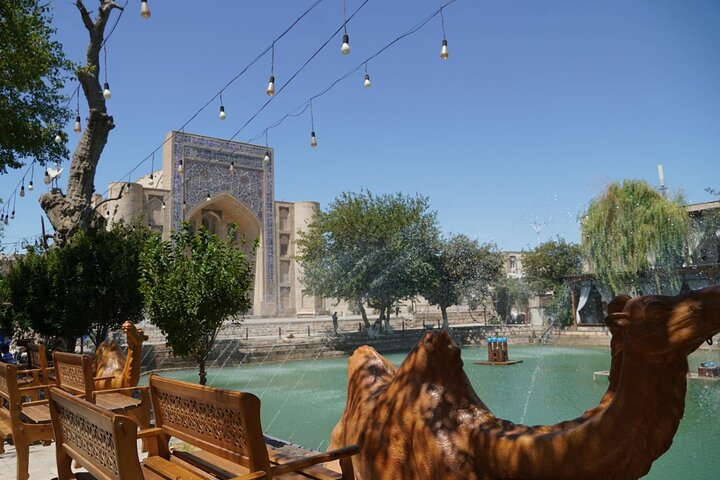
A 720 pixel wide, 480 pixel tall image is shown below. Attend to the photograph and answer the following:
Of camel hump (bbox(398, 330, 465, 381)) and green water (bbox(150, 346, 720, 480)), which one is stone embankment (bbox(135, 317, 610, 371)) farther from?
camel hump (bbox(398, 330, 465, 381))

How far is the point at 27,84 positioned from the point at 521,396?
9.70 meters

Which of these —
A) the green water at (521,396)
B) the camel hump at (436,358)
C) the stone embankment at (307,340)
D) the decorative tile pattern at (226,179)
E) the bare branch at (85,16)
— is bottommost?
the green water at (521,396)

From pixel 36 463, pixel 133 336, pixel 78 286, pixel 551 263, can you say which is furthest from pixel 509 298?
pixel 36 463

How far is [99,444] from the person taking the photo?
6.70ft

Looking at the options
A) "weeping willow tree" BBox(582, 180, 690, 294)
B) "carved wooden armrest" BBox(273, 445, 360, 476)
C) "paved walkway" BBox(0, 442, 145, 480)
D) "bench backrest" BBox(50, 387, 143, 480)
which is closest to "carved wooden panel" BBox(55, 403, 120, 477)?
"bench backrest" BBox(50, 387, 143, 480)

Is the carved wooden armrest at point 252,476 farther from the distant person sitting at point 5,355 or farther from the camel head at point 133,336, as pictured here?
the distant person sitting at point 5,355

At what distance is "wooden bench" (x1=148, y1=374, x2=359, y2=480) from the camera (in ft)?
6.63

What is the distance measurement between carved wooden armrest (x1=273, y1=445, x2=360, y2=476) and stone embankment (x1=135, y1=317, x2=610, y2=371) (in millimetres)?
15208

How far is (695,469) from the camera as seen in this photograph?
18.5 feet

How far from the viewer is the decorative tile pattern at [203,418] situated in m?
2.11

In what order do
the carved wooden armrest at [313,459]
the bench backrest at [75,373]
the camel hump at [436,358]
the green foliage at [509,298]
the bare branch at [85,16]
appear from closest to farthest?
the carved wooden armrest at [313,459] → the camel hump at [436,358] → the bench backrest at [75,373] → the bare branch at [85,16] → the green foliage at [509,298]

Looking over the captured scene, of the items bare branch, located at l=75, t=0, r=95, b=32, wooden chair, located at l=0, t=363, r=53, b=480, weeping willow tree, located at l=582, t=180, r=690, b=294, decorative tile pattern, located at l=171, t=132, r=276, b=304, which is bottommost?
wooden chair, located at l=0, t=363, r=53, b=480

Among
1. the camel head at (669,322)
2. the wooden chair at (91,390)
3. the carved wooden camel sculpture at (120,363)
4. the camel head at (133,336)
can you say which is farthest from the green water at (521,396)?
the camel head at (669,322)

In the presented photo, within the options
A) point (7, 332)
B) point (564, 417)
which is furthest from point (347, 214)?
point (564, 417)
